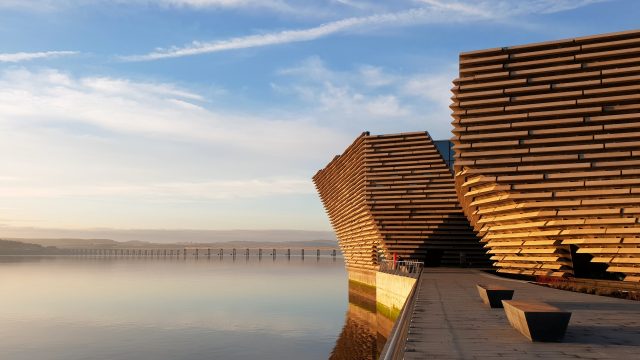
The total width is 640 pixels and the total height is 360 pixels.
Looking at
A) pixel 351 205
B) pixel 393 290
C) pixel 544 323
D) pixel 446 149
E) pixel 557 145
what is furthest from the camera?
pixel 351 205

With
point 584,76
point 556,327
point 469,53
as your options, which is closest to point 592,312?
point 556,327

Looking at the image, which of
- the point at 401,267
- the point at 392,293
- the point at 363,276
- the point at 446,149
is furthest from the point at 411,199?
the point at 392,293

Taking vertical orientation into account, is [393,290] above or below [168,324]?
above

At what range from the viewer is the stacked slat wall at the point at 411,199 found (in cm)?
4881

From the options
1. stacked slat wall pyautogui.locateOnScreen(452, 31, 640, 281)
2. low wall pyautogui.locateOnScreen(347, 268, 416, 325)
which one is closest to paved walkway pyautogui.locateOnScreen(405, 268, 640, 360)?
stacked slat wall pyautogui.locateOnScreen(452, 31, 640, 281)

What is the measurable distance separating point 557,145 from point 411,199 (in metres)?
20.3

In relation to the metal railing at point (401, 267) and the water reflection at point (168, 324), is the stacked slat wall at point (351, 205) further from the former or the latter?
the metal railing at point (401, 267)

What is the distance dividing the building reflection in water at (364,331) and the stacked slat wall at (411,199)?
5.80m

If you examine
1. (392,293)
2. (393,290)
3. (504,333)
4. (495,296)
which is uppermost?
(495,296)

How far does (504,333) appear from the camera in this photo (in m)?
12.2

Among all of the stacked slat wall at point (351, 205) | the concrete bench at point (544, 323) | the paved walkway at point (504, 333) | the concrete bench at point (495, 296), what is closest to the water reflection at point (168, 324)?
the stacked slat wall at point (351, 205)

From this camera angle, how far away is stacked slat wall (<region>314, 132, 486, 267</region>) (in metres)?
48.8

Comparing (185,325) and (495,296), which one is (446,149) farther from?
(495,296)

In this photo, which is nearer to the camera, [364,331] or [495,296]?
[495,296]
